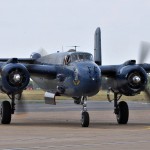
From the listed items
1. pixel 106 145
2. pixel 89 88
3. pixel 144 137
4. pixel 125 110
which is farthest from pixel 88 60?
pixel 106 145

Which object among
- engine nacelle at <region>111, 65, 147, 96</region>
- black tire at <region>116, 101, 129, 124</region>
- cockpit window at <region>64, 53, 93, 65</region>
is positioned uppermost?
cockpit window at <region>64, 53, 93, 65</region>

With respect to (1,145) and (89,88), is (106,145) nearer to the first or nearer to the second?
(1,145)

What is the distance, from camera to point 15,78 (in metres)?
24.9

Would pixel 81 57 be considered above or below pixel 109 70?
above

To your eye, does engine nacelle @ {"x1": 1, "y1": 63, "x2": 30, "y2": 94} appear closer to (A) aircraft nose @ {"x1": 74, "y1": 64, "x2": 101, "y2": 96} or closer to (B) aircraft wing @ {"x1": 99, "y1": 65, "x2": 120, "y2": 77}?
(A) aircraft nose @ {"x1": 74, "y1": 64, "x2": 101, "y2": 96}

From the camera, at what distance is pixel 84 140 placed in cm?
1798

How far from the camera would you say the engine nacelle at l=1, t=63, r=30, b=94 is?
24875 millimetres

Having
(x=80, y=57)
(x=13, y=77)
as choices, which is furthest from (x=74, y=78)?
(x=13, y=77)

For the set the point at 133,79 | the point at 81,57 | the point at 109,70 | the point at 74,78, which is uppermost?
the point at 81,57

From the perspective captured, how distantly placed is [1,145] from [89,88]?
798cm

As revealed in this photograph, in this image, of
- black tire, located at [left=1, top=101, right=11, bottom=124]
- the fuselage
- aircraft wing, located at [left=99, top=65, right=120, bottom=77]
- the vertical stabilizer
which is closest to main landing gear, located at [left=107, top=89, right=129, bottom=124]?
aircraft wing, located at [left=99, top=65, right=120, bottom=77]

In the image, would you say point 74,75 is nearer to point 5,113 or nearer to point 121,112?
point 121,112

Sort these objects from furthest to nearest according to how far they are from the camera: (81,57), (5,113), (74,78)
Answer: (5,113), (81,57), (74,78)

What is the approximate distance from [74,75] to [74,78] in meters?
0.13
